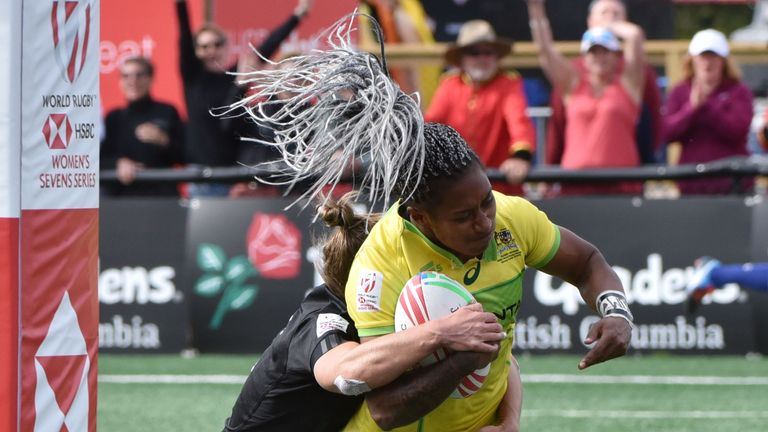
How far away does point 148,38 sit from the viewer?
1434cm

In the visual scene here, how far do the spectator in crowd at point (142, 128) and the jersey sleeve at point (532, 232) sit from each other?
6820 mm

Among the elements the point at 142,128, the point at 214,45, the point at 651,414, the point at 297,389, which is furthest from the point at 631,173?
the point at 297,389

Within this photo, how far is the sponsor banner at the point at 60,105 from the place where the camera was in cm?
404

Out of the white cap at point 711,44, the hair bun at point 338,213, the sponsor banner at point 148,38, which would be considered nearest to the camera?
the hair bun at point 338,213

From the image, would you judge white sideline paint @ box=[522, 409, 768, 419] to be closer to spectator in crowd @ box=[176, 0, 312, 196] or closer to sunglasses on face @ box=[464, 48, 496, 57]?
sunglasses on face @ box=[464, 48, 496, 57]

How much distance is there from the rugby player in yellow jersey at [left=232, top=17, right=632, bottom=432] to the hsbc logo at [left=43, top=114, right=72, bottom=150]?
519mm

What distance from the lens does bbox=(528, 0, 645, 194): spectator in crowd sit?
10.2 metres

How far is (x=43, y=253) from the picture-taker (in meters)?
4.16

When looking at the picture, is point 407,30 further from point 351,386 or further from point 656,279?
point 351,386

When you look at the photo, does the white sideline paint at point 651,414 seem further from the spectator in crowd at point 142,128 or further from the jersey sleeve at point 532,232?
the spectator in crowd at point 142,128

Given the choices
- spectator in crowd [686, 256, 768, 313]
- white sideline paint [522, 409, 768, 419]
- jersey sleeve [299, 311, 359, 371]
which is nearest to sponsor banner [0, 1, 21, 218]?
jersey sleeve [299, 311, 359, 371]

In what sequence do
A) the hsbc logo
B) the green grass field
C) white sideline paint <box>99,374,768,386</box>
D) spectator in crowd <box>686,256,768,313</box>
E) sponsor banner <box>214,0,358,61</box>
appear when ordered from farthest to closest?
Result: sponsor banner <box>214,0,358,61</box> < white sideline paint <box>99,374,768,386</box> < spectator in crowd <box>686,256,768,313</box> < the green grass field < the hsbc logo

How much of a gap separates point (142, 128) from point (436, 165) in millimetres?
7409

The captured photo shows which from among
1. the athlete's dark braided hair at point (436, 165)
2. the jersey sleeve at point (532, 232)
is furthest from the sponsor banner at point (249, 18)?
the athlete's dark braided hair at point (436, 165)
